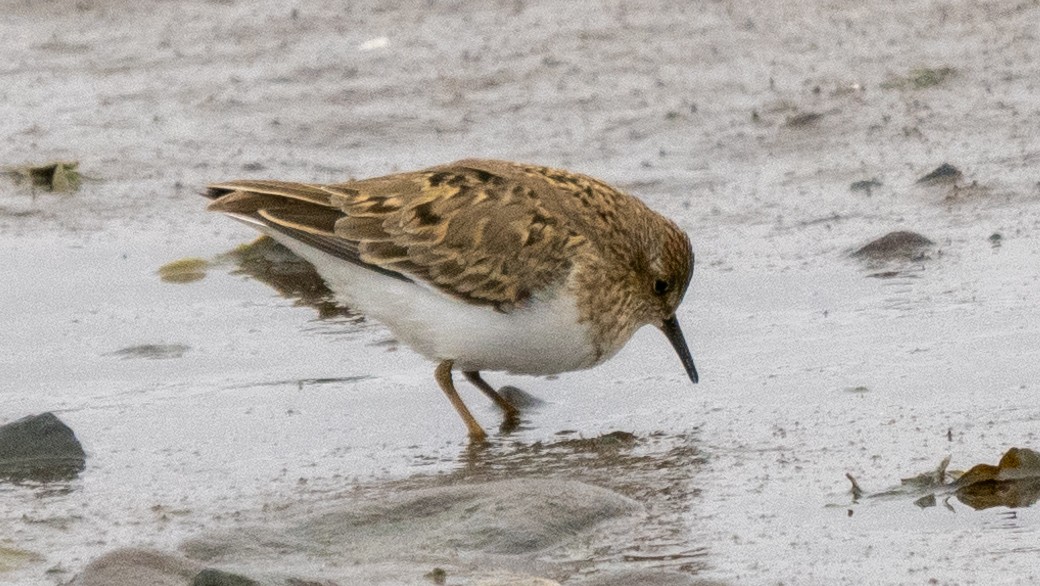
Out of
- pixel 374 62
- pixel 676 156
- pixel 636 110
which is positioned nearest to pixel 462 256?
pixel 676 156

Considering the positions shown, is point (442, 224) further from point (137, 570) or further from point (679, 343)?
point (137, 570)

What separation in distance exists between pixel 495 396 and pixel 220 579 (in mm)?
2556

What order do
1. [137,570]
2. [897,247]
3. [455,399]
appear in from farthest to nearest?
[897,247], [455,399], [137,570]

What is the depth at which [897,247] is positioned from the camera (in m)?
8.34

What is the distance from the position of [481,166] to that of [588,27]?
4.99m

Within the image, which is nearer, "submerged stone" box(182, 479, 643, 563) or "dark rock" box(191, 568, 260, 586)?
"dark rock" box(191, 568, 260, 586)

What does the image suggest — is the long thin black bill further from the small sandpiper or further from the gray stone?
the gray stone

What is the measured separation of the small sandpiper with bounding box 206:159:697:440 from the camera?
273 inches

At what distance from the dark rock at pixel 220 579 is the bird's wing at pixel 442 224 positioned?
2361mm

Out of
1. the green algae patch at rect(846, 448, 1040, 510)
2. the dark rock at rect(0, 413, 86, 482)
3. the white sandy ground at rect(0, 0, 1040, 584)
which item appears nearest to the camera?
the green algae patch at rect(846, 448, 1040, 510)

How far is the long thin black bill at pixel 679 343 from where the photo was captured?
711 cm

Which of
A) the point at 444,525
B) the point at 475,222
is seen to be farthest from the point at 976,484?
the point at 475,222

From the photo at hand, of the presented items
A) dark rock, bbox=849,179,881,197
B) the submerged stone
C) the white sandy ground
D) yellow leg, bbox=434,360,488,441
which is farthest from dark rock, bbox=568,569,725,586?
dark rock, bbox=849,179,881,197

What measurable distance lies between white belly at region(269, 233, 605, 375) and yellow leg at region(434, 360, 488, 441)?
5 cm
